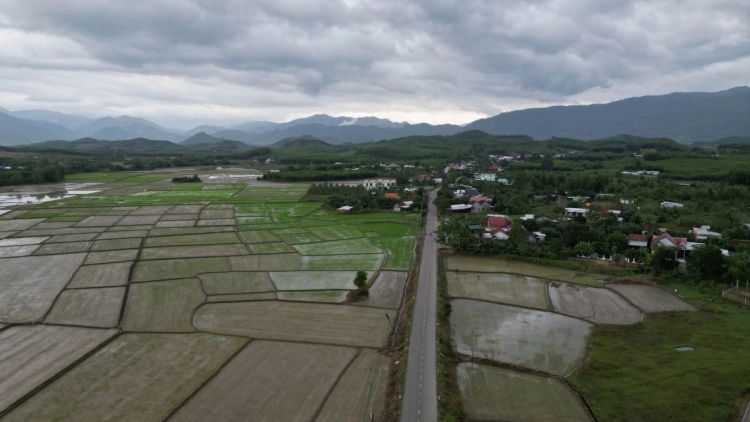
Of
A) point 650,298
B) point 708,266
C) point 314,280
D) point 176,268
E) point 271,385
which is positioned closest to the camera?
point 271,385

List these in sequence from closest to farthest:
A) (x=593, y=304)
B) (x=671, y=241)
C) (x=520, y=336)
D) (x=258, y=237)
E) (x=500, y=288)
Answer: (x=520, y=336)
(x=593, y=304)
(x=500, y=288)
(x=671, y=241)
(x=258, y=237)

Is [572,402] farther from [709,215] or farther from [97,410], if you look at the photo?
[709,215]

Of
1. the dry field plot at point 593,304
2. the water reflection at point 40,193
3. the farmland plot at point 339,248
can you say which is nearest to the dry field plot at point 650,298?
→ the dry field plot at point 593,304

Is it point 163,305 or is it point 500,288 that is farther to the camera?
point 500,288

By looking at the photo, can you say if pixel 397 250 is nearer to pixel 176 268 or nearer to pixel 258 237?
pixel 258 237

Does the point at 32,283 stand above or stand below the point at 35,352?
above

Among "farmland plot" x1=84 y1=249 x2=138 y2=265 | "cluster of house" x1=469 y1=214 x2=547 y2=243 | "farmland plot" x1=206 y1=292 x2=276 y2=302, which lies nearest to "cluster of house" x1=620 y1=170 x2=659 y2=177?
"cluster of house" x1=469 y1=214 x2=547 y2=243

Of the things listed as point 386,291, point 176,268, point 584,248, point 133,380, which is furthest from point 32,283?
point 584,248
